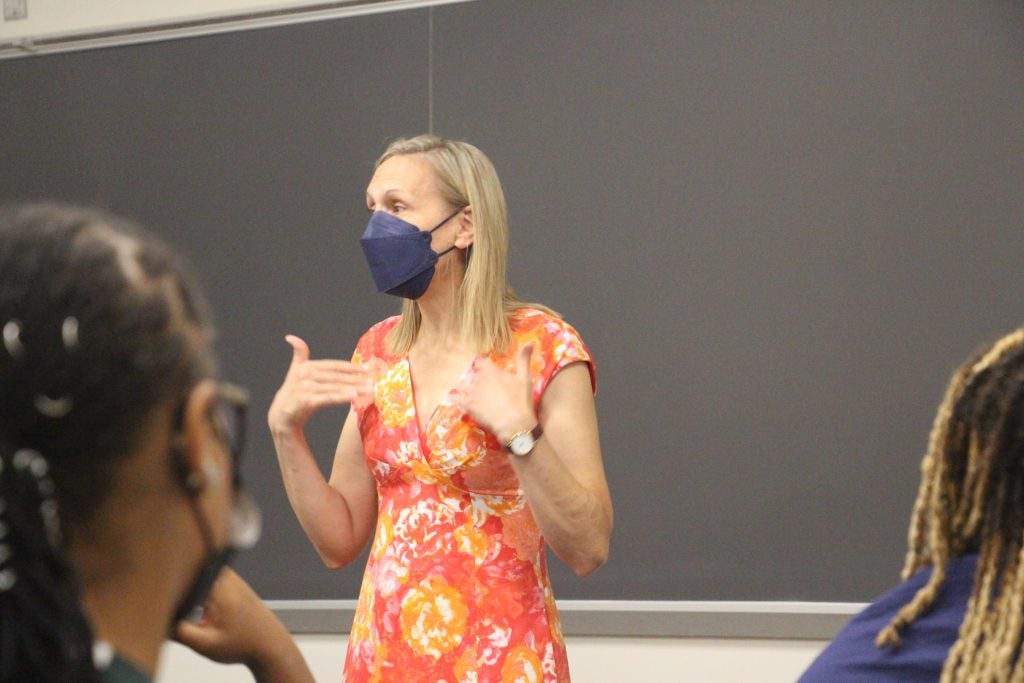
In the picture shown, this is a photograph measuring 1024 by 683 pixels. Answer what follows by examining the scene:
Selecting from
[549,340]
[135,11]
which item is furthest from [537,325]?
[135,11]

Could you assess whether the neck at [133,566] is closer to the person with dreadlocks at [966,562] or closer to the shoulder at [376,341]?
the person with dreadlocks at [966,562]

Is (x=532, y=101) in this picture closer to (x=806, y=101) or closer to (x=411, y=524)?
(x=806, y=101)

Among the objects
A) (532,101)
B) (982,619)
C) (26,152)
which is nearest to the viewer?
(982,619)

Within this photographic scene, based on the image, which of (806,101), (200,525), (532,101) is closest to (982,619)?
(200,525)

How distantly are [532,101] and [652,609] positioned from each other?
1442mm

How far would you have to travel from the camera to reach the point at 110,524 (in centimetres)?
83

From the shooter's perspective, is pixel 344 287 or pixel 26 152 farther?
pixel 26 152

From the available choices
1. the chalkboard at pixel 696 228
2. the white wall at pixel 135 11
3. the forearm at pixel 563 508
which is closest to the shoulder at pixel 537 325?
the forearm at pixel 563 508

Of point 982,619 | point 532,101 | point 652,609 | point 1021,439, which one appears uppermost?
point 532,101

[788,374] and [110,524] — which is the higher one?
[110,524]

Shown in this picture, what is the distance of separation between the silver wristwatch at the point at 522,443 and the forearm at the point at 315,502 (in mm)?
433

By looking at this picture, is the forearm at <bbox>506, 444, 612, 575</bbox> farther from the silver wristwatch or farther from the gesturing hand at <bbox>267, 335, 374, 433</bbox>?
the gesturing hand at <bbox>267, 335, 374, 433</bbox>

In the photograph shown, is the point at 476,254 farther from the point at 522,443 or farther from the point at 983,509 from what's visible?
the point at 983,509

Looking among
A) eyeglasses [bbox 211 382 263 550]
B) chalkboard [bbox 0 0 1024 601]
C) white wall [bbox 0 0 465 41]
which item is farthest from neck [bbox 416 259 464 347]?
white wall [bbox 0 0 465 41]
